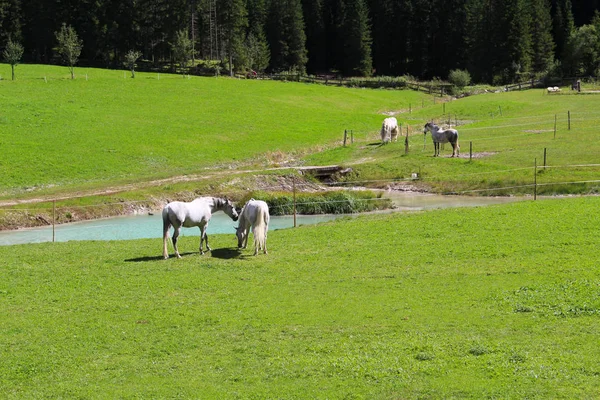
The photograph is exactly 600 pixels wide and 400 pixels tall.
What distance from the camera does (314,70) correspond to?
143m

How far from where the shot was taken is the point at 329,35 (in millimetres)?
144500

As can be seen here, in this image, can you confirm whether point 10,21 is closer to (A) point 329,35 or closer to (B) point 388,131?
(A) point 329,35

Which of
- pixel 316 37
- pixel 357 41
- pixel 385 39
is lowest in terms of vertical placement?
pixel 357 41

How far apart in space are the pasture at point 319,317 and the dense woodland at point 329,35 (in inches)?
3315

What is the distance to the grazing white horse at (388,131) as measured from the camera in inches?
2191

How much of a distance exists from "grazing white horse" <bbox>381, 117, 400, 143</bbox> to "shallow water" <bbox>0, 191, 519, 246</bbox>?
53.7 ft

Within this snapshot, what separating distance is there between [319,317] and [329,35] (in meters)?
134

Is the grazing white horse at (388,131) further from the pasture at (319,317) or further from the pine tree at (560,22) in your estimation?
the pine tree at (560,22)

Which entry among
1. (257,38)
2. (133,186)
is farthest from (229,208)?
(257,38)

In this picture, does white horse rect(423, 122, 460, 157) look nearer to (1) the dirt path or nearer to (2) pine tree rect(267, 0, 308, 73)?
(1) the dirt path

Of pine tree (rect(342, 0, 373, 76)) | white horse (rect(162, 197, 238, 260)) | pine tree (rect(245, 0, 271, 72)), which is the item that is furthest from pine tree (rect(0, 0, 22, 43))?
white horse (rect(162, 197, 238, 260))

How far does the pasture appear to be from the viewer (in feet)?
41.2

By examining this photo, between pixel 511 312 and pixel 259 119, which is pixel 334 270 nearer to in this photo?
pixel 511 312

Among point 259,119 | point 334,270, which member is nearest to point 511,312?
point 334,270
